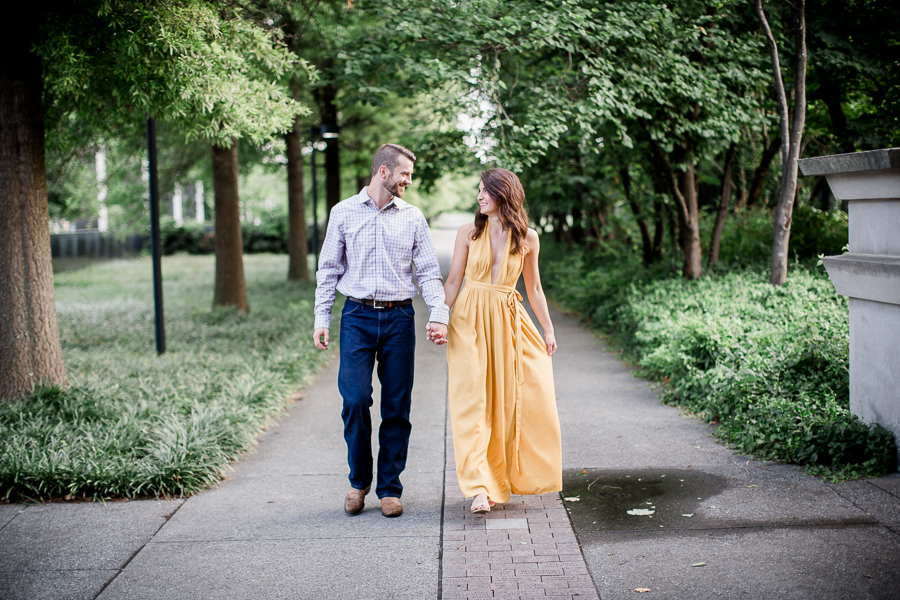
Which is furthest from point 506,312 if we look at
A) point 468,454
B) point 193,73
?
point 193,73

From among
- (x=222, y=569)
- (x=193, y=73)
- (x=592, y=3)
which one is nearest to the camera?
(x=222, y=569)

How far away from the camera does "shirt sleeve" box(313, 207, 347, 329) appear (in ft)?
13.1

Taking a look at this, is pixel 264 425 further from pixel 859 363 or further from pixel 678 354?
pixel 859 363

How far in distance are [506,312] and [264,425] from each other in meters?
2.91

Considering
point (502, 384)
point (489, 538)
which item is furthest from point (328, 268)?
point (489, 538)

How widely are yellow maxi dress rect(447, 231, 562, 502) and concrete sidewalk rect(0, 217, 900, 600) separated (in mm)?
242

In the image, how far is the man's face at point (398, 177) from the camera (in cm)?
392

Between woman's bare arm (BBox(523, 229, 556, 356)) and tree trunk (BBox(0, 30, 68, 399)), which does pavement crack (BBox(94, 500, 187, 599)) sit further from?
tree trunk (BBox(0, 30, 68, 399))

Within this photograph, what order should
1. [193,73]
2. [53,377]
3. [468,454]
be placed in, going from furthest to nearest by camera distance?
[53,377] → [193,73] → [468,454]

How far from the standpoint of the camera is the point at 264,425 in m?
6.09

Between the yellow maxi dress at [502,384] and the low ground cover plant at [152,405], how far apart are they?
6.40ft

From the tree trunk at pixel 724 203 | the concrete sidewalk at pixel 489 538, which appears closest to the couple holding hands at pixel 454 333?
the concrete sidewalk at pixel 489 538

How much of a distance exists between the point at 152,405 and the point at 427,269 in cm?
311

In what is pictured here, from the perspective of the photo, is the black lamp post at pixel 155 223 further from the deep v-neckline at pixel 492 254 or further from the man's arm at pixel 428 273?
the deep v-neckline at pixel 492 254
